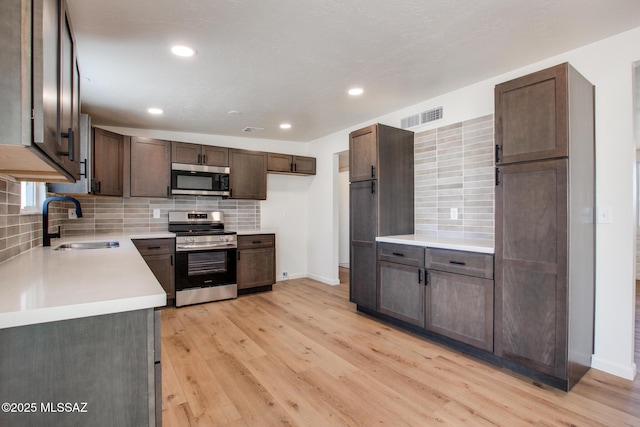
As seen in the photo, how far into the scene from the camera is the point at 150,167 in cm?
413

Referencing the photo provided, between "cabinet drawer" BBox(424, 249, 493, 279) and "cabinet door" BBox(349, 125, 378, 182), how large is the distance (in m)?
1.08

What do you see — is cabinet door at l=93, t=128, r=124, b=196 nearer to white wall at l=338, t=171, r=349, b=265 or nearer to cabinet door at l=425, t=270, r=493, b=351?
cabinet door at l=425, t=270, r=493, b=351

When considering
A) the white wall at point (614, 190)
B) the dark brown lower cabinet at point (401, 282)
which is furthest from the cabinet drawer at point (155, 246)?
the white wall at point (614, 190)

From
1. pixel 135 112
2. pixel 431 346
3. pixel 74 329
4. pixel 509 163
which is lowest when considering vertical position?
pixel 431 346

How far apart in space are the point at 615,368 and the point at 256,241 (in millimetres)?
3853

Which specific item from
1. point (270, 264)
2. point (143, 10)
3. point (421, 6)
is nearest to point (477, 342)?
point (421, 6)

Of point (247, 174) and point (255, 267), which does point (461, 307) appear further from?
point (247, 174)

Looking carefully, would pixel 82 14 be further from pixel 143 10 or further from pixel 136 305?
pixel 136 305

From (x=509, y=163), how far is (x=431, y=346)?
5.44ft

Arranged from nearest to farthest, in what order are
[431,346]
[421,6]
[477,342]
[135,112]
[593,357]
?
[421,6], [593,357], [477,342], [431,346], [135,112]

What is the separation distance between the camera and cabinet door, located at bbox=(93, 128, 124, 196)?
3643mm

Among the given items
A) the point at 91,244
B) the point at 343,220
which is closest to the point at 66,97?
the point at 91,244

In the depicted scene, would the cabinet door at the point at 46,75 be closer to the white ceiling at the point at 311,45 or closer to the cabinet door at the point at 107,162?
the white ceiling at the point at 311,45

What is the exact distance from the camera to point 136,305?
3.10 ft
